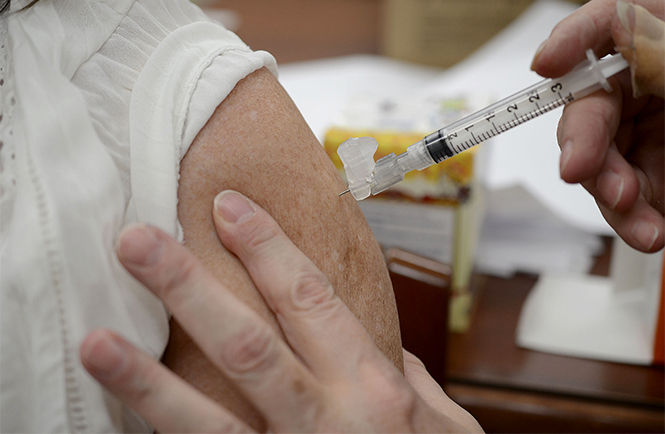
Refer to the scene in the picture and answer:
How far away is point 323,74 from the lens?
240cm

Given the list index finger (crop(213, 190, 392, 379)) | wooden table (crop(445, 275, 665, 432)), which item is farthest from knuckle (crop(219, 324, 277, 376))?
wooden table (crop(445, 275, 665, 432))

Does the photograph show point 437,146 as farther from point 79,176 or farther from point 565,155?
point 79,176

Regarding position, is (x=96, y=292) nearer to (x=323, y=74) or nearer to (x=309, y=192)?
(x=309, y=192)

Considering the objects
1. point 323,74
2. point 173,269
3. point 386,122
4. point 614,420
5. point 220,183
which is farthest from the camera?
point 323,74

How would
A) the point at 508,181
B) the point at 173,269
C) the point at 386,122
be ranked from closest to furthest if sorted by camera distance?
the point at 173,269 → the point at 386,122 → the point at 508,181

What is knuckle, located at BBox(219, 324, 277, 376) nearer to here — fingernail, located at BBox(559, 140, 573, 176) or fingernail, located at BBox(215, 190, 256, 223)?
fingernail, located at BBox(215, 190, 256, 223)

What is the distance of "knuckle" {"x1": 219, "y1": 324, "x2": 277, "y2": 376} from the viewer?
534mm

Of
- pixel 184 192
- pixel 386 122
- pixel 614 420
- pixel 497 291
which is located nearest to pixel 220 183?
pixel 184 192

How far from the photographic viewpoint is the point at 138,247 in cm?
53

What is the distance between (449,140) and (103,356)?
18.5 inches

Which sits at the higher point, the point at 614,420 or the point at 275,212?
the point at 275,212

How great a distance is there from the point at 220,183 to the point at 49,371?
0.22 metres

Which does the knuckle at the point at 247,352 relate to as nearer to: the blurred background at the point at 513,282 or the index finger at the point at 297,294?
the index finger at the point at 297,294

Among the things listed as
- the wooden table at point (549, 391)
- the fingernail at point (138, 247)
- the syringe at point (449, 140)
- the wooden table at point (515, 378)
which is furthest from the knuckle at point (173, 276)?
the wooden table at point (549, 391)
